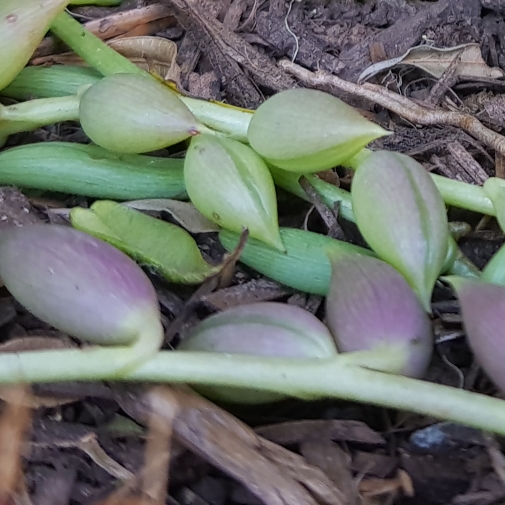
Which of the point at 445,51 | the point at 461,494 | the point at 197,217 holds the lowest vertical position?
the point at 461,494


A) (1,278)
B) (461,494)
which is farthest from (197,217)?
(461,494)

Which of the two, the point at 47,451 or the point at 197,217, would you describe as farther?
the point at 197,217

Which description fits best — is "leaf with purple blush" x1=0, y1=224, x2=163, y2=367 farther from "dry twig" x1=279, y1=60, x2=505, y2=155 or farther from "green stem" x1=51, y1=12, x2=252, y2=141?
"dry twig" x1=279, y1=60, x2=505, y2=155

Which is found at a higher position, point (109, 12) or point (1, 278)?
point (109, 12)

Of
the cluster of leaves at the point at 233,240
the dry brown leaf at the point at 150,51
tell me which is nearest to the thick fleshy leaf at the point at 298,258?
the cluster of leaves at the point at 233,240

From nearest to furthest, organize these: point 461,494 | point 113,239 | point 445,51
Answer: point 461,494 < point 113,239 < point 445,51

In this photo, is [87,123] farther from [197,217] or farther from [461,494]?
[461,494]

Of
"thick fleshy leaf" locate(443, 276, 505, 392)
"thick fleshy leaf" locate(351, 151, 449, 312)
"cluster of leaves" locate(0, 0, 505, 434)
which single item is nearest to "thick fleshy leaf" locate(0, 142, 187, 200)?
"cluster of leaves" locate(0, 0, 505, 434)
